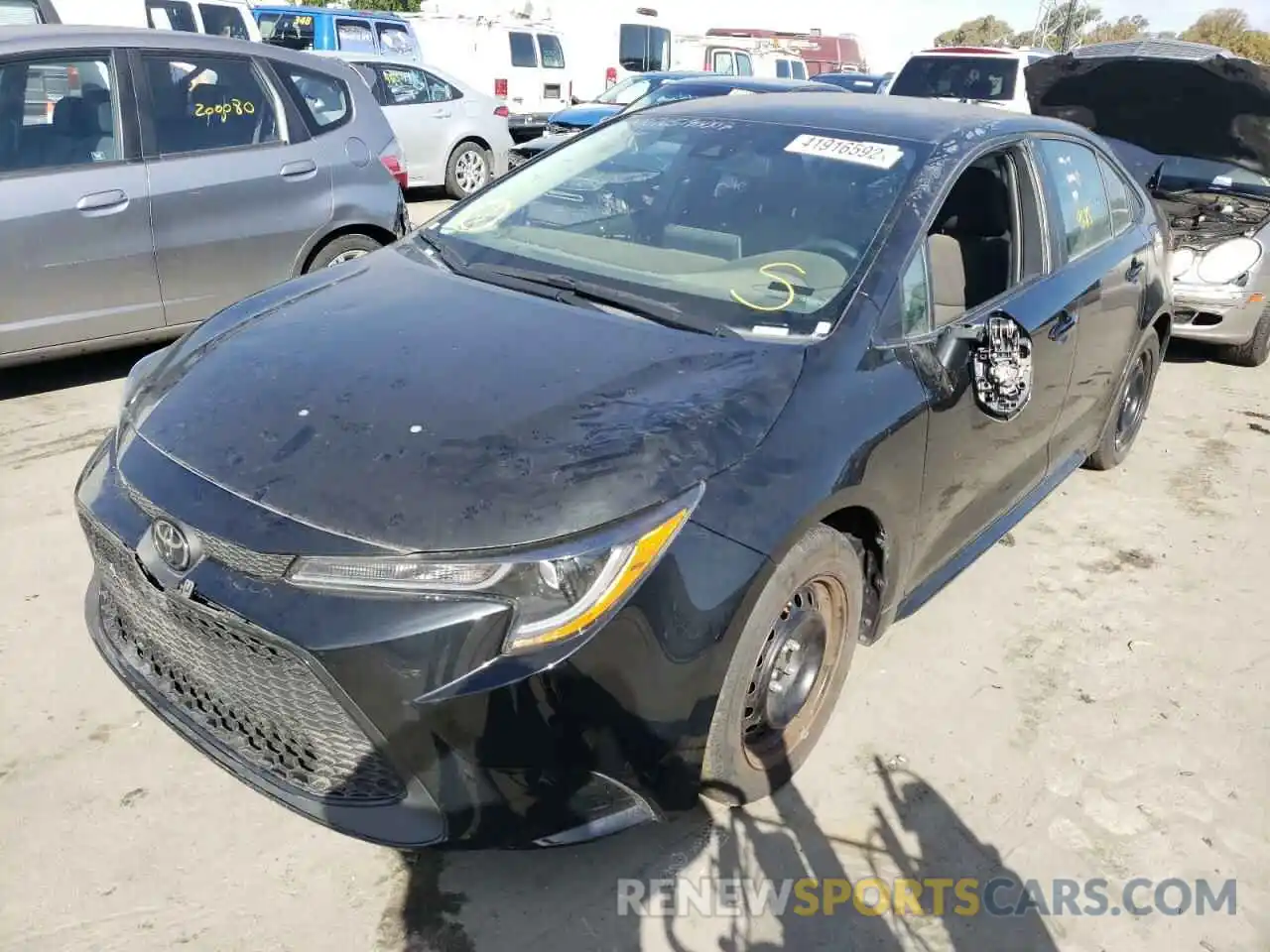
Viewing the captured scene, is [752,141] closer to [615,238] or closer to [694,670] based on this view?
[615,238]

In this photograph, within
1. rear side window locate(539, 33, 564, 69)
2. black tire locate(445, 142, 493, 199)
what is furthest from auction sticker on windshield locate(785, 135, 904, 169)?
rear side window locate(539, 33, 564, 69)

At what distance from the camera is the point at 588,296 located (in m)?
2.74

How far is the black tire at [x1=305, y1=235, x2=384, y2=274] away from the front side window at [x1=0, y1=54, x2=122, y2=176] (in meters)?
1.08

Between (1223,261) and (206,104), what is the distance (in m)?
5.90

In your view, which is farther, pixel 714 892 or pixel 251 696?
pixel 714 892

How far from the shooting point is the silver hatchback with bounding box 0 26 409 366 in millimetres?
4375

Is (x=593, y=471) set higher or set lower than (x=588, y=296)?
lower

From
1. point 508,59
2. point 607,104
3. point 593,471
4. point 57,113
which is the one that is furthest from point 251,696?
point 508,59

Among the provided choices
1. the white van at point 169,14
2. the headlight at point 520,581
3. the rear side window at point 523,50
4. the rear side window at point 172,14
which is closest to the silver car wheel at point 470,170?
the white van at point 169,14

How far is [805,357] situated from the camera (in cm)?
242

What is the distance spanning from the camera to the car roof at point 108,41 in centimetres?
439

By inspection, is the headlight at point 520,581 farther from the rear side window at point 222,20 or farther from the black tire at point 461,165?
the rear side window at point 222,20

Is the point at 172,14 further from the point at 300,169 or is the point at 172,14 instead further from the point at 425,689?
the point at 425,689

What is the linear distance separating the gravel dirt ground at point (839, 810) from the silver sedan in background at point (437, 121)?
750 cm
